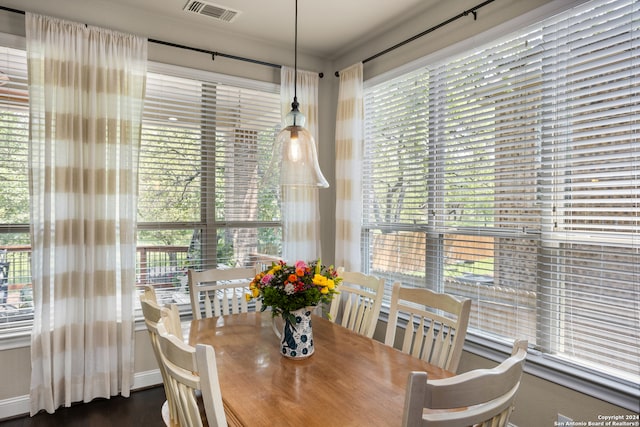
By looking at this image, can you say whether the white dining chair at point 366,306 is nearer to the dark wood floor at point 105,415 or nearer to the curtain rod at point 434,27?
the dark wood floor at point 105,415

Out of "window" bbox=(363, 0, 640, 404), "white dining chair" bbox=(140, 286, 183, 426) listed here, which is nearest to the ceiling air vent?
"window" bbox=(363, 0, 640, 404)

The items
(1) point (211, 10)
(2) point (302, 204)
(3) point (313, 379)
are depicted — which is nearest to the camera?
(3) point (313, 379)

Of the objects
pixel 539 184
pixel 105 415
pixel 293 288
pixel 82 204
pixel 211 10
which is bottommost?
pixel 105 415

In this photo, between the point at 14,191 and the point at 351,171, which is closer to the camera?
the point at 14,191

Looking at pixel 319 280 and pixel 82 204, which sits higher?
pixel 82 204

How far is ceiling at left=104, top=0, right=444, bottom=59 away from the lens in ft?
9.26

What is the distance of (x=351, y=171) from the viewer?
3422 mm

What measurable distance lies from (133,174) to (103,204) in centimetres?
29

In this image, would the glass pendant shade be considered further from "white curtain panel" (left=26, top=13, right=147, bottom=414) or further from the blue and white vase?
"white curtain panel" (left=26, top=13, right=147, bottom=414)

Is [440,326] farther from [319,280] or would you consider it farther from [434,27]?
[434,27]

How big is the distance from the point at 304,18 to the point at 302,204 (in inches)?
59.8

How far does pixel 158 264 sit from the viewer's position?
122 inches

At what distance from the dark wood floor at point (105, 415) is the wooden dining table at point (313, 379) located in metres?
0.96

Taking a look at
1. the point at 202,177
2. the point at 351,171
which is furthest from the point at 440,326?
the point at 202,177
